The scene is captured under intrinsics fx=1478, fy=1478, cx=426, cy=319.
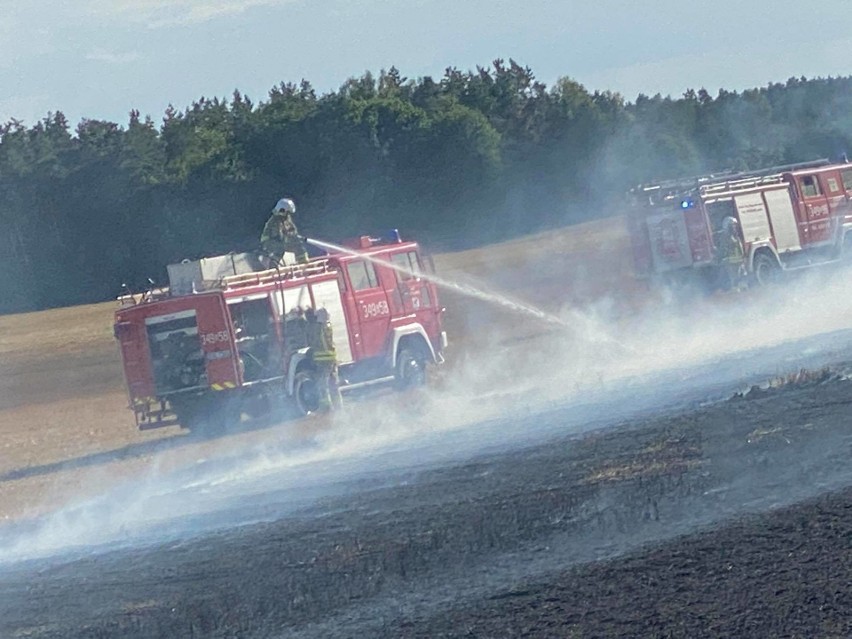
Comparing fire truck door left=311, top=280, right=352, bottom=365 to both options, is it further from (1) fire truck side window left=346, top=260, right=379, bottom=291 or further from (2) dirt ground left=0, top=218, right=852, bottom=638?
(2) dirt ground left=0, top=218, right=852, bottom=638

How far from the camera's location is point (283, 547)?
11781mm

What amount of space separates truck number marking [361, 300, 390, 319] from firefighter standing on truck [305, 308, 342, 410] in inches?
44.6

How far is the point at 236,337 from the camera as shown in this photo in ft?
72.4

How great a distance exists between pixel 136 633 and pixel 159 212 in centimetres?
5081

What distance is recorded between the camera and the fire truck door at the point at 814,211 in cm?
3169

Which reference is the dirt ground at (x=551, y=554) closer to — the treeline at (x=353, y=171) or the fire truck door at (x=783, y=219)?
the fire truck door at (x=783, y=219)

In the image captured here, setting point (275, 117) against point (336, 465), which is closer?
point (336, 465)

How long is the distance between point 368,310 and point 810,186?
41.7ft

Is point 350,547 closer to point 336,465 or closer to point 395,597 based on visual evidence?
point 395,597

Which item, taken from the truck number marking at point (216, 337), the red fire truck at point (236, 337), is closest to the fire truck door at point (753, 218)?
the red fire truck at point (236, 337)

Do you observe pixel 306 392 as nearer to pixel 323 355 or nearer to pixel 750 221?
pixel 323 355

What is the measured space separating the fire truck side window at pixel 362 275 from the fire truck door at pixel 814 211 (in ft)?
38.9

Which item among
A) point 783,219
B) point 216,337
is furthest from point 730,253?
point 216,337

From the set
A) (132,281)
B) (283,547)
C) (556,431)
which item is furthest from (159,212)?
(283,547)
